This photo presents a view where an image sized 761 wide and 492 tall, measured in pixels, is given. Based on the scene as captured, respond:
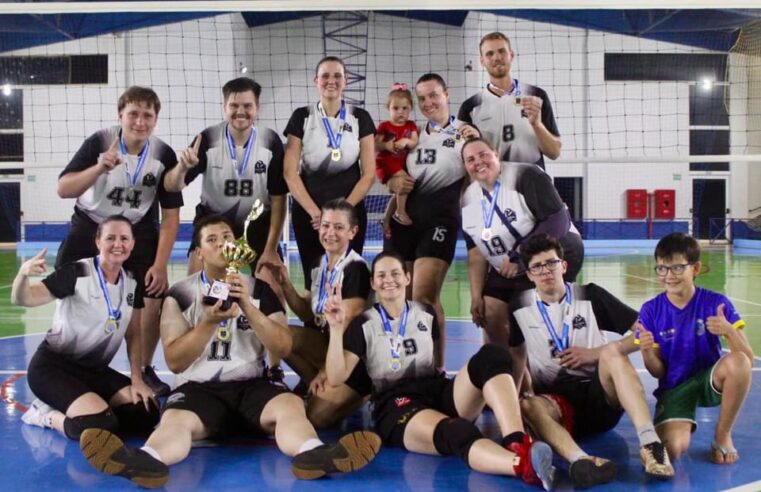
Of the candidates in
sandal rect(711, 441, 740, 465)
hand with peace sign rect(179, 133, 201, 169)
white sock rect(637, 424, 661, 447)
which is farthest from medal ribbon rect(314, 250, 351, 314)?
sandal rect(711, 441, 740, 465)

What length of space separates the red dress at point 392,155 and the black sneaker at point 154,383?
1.98 m

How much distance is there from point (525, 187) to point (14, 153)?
76.4 ft

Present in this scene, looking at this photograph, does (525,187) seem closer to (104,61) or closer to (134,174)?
(134,174)

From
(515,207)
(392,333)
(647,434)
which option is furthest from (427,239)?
(647,434)

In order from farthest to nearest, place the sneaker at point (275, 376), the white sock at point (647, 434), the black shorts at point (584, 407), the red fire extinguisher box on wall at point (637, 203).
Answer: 1. the red fire extinguisher box on wall at point (637, 203)
2. the sneaker at point (275, 376)
3. the black shorts at point (584, 407)
4. the white sock at point (647, 434)

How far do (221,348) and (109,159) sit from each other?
1234 millimetres

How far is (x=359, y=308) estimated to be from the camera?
169 inches

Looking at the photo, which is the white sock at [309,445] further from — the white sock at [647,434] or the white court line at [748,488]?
the white court line at [748,488]

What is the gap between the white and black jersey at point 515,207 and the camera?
4.35 m

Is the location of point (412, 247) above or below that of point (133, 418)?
above

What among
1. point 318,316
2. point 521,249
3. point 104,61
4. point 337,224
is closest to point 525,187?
point 521,249

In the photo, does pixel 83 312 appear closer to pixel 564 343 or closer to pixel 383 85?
pixel 564 343

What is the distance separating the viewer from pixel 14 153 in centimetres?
2388

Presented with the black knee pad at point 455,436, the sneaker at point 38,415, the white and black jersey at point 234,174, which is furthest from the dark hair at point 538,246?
the sneaker at point 38,415
